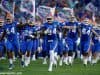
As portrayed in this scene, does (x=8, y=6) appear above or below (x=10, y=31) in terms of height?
below

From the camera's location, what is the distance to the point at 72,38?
2459 centimetres

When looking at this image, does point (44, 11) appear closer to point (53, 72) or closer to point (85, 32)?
point (85, 32)

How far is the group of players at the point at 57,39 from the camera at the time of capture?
2242cm

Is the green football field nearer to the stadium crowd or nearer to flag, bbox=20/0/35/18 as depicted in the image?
the stadium crowd

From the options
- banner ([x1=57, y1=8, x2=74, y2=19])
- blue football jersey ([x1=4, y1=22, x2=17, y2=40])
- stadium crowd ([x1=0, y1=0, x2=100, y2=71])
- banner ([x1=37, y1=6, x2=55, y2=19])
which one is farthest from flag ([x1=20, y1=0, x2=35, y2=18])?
blue football jersey ([x1=4, y1=22, x2=17, y2=40])

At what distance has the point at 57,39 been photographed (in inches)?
862

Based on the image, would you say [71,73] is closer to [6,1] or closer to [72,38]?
[72,38]

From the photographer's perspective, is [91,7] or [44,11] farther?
[91,7]

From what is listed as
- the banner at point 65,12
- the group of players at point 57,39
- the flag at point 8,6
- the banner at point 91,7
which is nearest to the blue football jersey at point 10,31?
→ the group of players at point 57,39

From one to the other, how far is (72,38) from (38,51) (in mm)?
2300

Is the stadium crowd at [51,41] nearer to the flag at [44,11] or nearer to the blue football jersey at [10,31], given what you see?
the blue football jersey at [10,31]

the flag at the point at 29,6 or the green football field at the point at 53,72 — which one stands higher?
the flag at the point at 29,6

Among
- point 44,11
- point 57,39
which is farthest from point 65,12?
point 57,39

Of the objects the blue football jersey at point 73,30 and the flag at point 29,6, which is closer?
the blue football jersey at point 73,30
